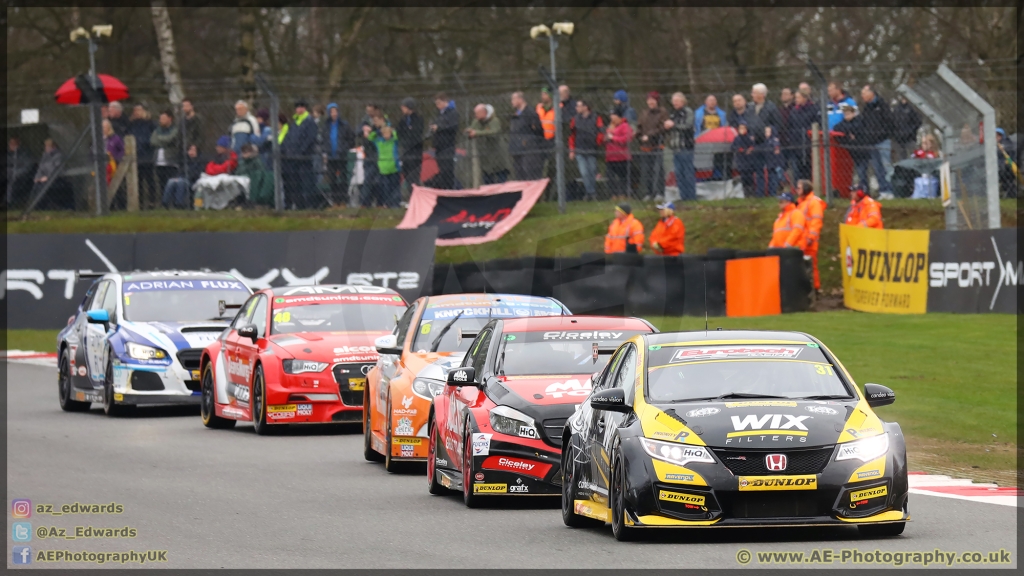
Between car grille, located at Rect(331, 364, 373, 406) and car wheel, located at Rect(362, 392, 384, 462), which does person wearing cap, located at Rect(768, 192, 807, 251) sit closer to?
car grille, located at Rect(331, 364, 373, 406)

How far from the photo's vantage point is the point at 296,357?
53.2 feet

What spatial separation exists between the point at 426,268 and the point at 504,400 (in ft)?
53.4

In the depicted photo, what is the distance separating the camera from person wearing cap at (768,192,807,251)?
24.6 metres

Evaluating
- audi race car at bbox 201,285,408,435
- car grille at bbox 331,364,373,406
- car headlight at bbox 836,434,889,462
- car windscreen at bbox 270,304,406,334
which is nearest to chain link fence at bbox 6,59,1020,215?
audi race car at bbox 201,285,408,435

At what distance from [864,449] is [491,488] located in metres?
2.89

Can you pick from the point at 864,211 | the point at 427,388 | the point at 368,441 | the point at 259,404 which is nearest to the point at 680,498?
the point at 427,388

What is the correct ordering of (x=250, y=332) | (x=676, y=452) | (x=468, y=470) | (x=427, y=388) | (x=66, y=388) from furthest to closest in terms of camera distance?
(x=66, y=388)
(x=250, y=332)
(x=427, y=388)
(x=468, y=470)
(x=676, y=452)

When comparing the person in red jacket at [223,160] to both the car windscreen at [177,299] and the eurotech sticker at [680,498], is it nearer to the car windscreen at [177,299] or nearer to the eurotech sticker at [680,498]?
the car windscreen at [177,299]

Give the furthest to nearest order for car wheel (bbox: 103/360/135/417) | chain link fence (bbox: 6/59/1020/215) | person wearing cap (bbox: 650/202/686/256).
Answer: chain link fence (bbox: 6/59/1020/215), person wearing cap (bbox: 650/202/686/256), car wheel (bbox: 103/360/135/417)

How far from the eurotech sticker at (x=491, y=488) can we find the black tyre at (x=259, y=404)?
6.02 meters

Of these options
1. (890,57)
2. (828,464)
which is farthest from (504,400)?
(890,57)

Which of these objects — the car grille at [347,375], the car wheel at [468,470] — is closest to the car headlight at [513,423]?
the car wheel at [468,470]

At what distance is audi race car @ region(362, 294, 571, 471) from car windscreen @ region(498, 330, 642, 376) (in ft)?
3.27

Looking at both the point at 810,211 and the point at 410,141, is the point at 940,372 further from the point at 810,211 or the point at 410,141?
the point at 410,141
